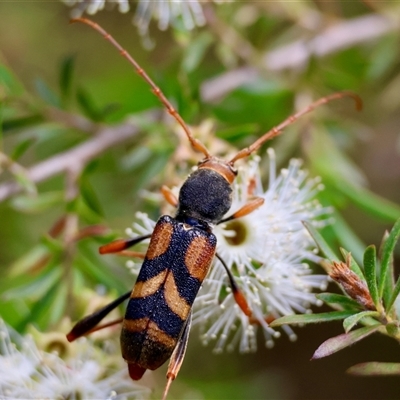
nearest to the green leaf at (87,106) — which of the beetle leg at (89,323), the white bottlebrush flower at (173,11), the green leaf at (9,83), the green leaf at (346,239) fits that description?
the green leaf at (9,83)

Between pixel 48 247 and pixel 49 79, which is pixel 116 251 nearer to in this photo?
pixel 48 247

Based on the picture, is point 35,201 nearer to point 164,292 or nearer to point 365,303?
point 164,292

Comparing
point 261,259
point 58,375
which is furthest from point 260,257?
point 58,375

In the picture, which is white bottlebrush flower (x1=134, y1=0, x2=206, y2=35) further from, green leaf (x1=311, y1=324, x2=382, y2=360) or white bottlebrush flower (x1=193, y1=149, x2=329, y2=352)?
green leaf (x1=311, y1=324, x2=382, y2=360)

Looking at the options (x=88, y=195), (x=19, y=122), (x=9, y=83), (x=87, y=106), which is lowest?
(x=88, y=195)

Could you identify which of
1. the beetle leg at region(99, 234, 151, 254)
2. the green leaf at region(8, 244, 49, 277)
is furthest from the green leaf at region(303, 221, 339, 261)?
the green leaf at region(8, 244, 49, 277)

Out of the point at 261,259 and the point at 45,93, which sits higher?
the point at 45,93
